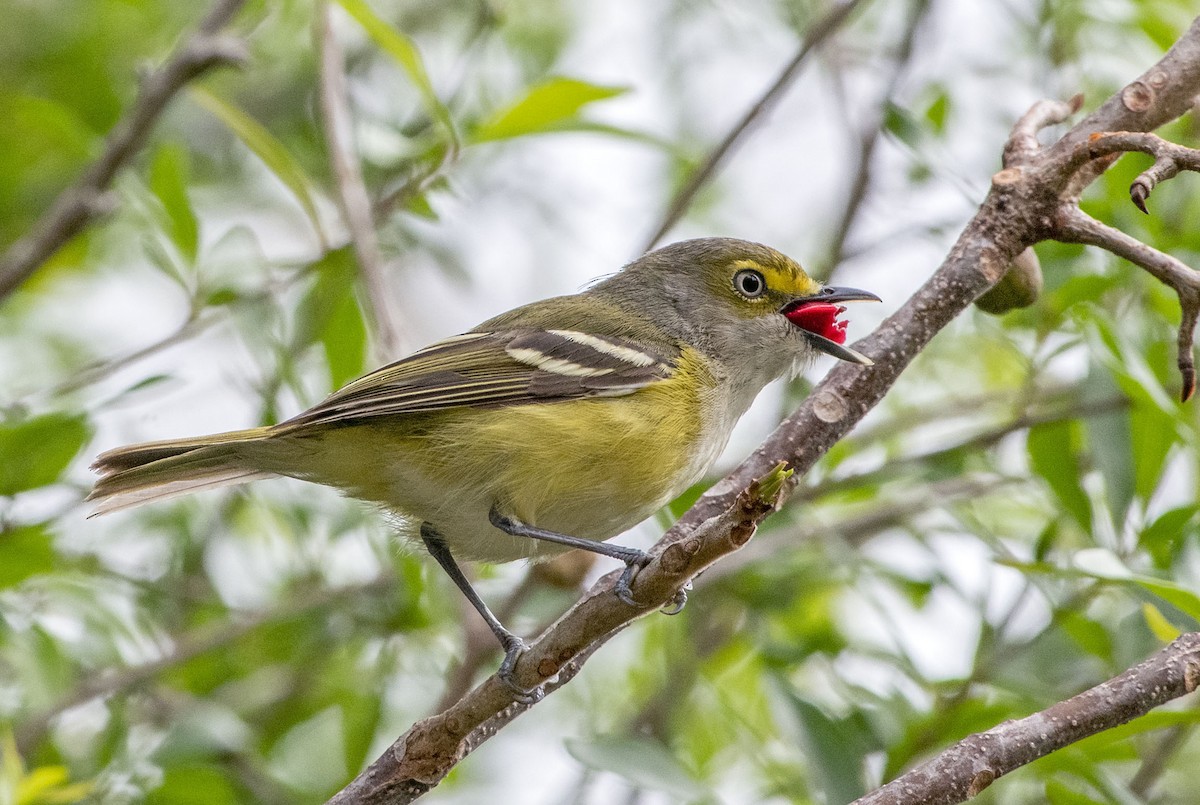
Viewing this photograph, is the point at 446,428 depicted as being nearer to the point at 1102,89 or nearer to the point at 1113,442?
the point at 1113,442

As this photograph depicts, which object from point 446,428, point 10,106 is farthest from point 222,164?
point 446,428

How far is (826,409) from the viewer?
113 inches

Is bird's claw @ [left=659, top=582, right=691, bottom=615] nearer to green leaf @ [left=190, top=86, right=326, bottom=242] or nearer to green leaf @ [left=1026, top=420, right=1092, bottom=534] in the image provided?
green leaf @ [left=1026, top=420, right=1092, bottom=534]

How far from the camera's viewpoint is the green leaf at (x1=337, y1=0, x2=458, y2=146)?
4012 mm

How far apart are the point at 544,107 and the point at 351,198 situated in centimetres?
69

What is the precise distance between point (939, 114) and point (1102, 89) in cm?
112

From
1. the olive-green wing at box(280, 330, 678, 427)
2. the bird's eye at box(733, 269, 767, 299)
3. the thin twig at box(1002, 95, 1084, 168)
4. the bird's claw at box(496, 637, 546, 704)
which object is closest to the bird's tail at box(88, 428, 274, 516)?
the olive-green wing at box(280, 330, 678, 427)

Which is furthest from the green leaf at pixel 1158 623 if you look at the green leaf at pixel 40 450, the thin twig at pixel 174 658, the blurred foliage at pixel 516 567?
the green leaf at pixel 40 450

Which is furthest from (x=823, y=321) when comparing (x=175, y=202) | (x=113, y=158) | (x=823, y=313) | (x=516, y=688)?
(x=113, y=158)

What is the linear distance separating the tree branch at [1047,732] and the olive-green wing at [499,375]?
1.76 metres

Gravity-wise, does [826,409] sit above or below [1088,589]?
above

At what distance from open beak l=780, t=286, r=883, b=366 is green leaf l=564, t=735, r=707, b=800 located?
1292 mm

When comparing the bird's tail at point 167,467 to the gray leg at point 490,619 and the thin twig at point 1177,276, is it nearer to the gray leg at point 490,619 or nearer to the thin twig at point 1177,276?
the gray leg at point 490,619

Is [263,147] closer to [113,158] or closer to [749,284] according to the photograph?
[113,158]
